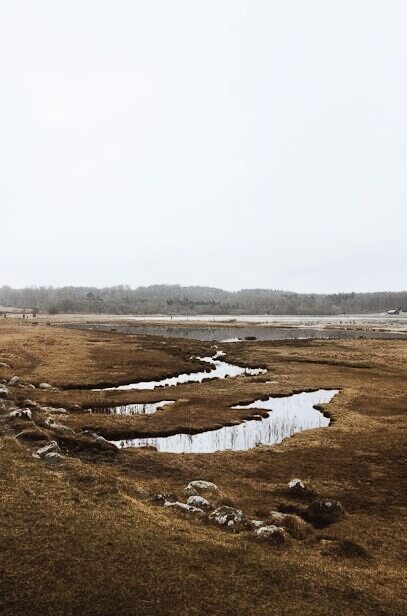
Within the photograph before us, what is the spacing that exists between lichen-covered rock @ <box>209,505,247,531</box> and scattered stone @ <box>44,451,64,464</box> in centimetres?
676

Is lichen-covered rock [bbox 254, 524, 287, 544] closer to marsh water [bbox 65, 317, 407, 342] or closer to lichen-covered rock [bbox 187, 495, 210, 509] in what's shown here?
lichen-covered rock [bbox 187, 495, 210, 509]

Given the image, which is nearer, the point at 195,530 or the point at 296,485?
the point at 195,530

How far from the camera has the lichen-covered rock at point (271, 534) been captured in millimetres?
12875

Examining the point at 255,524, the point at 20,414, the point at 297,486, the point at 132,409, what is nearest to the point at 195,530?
the point at 255,524

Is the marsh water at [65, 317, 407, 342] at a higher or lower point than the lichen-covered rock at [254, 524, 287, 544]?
higher

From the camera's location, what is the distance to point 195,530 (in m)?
13.2

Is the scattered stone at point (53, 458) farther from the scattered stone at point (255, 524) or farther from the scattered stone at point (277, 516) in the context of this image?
the scattered stone at point (277, 516)

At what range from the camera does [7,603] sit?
9227 millimetres

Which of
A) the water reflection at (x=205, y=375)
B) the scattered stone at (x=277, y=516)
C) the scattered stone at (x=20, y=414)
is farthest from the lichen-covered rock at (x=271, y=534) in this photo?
the water reflection at (x=205, y=375)

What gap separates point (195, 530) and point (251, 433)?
1417 cm

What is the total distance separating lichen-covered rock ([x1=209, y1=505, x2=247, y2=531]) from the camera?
13.8m

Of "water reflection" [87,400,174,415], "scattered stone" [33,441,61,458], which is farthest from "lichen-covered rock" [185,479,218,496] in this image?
"water reflection" [87,400,174,415]

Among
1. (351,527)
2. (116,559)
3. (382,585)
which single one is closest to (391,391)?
(351,527)

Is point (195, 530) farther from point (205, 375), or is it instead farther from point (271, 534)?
point (205, 375)
